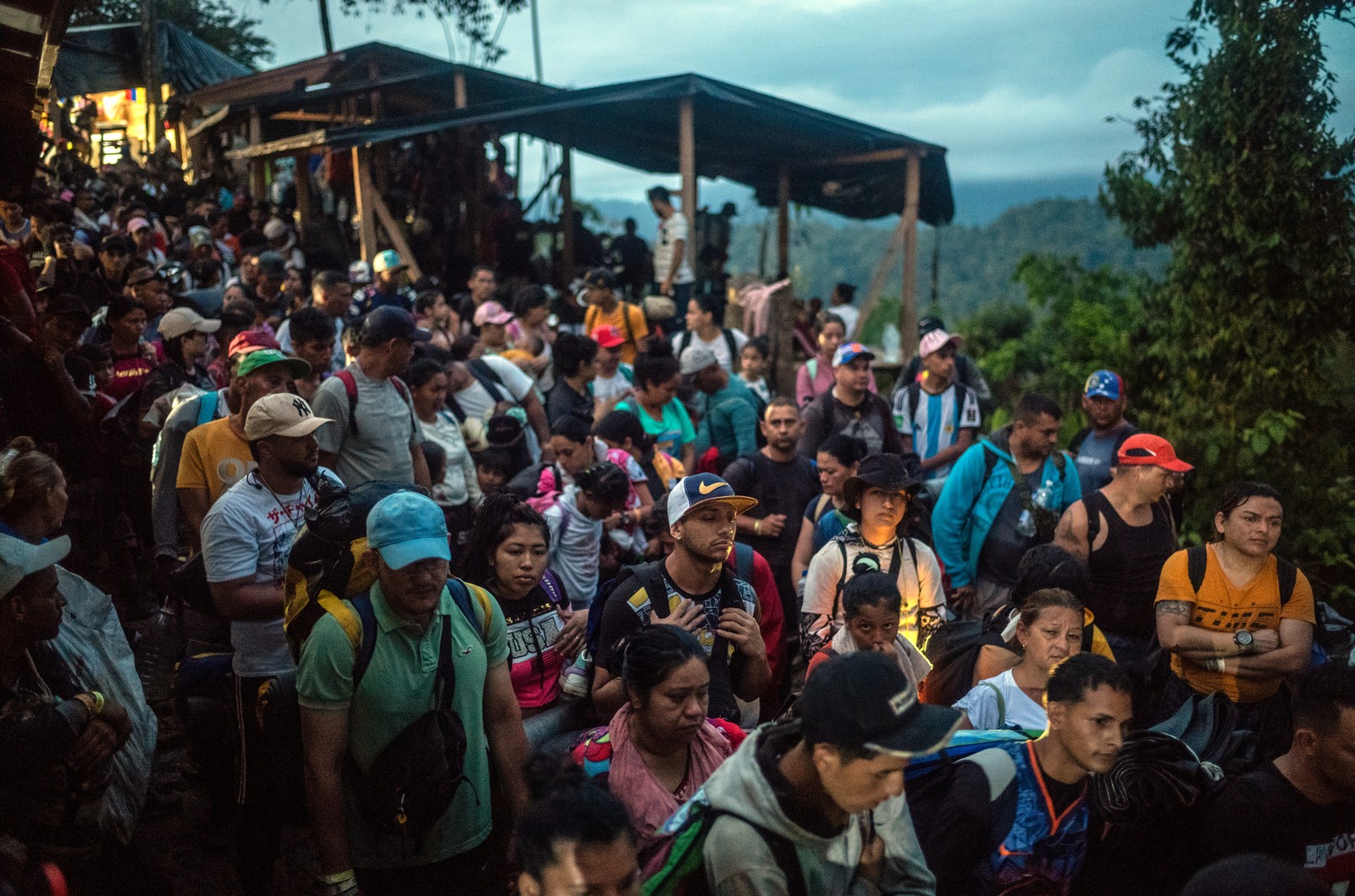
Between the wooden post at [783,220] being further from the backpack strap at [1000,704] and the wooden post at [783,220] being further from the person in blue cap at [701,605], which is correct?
the backpack strap at [1000,704]

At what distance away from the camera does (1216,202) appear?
8.90m

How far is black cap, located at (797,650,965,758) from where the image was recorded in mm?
2346

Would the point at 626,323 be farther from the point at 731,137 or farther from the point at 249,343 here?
the point at 731,137

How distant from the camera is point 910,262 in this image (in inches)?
533

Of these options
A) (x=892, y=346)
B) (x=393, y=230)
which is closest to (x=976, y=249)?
(x=892, y=346)

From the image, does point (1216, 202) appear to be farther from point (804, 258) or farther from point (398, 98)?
point (804, 258)

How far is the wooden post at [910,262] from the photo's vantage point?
13148mm

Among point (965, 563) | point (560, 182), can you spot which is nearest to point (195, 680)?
point (965, 563)

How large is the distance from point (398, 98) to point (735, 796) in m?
16.6

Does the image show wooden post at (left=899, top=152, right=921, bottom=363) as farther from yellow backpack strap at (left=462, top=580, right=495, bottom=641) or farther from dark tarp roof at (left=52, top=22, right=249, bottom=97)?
dark tarp roof at (left=52, top=22, right=249, bottom=97)

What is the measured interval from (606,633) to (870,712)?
65.1 inches

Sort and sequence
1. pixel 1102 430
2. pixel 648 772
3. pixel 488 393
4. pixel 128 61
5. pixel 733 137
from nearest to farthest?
pixel 648 772
pixel 488 393
pixel 1102 430
pixel 733 137
pixel 128 61

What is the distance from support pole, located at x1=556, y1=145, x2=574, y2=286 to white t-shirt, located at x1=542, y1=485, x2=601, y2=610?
9712 mm

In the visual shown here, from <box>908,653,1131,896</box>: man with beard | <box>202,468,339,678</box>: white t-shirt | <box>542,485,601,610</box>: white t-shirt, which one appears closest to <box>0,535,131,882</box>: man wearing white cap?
<box>202,468,339,678</box>: white t-shirt
